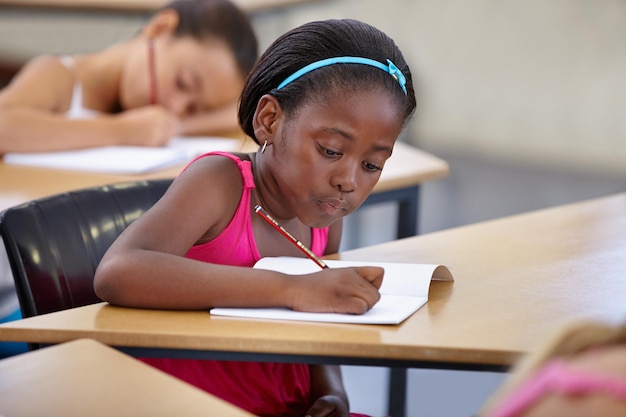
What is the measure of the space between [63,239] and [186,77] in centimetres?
129

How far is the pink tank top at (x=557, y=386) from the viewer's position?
526 millimetres

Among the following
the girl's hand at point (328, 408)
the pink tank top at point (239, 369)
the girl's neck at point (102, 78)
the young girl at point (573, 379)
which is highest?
the young girl at point (573, 379)

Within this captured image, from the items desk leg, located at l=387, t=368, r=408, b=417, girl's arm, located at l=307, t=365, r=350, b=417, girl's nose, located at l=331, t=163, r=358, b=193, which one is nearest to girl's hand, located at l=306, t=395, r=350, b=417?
girl's arm, located at l=307, t=365, r=350, b=417

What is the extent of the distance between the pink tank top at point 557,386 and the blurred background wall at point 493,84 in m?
3.34

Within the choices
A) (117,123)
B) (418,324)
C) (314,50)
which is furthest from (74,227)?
(117,123)

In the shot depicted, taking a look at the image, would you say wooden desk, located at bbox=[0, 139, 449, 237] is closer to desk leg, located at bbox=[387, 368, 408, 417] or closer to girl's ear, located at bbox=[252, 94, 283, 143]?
desk leg, located at bbox=[387, 368, 408, 417]

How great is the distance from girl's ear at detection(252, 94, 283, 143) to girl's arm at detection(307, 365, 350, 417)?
402 mm

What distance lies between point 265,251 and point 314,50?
12.8 inches

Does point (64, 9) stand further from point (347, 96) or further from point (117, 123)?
point (347, 96)

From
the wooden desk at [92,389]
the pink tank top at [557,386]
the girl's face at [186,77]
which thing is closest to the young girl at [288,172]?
the wooden desk at [92,389]

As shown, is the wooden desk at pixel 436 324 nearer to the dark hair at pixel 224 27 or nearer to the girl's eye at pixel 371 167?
the girl's eye at pixel 371 167

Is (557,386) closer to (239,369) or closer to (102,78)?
(239,369)

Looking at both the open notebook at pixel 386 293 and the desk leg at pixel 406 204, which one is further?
the desk leg at pixel 406 204

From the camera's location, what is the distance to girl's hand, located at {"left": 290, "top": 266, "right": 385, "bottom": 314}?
1.25 metres
